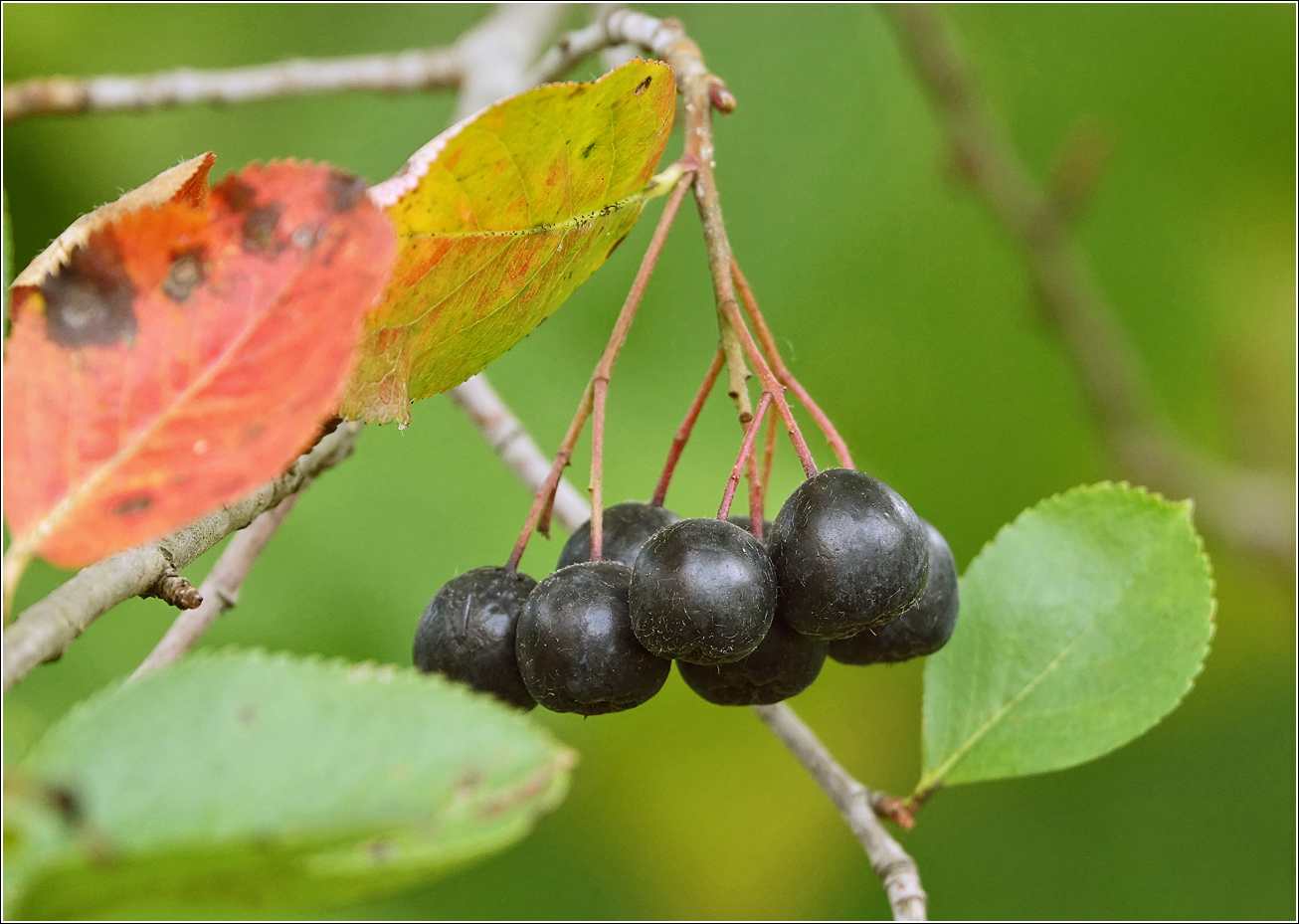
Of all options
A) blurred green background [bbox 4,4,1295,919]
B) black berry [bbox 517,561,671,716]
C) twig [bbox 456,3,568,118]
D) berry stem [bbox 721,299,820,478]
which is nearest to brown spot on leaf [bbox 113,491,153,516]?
black berry [bbox 517,561,671,716]

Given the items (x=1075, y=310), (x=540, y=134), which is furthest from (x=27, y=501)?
(x=1075, y=310)

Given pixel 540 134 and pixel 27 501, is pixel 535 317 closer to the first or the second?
pixel 540 134

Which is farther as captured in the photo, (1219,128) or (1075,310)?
(1219,128)

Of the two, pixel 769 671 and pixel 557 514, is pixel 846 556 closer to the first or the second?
pixel 769 671

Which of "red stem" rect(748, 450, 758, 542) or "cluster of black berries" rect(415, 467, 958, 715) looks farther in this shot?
"red stem" rect(748, 450, 758, 542)

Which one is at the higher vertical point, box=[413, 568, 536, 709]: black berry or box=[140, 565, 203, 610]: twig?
box=[140, 565, 203, 610]: twig

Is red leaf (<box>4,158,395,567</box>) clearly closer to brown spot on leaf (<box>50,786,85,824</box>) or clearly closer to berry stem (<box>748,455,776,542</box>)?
brown spot on leaf (<box>50,786,85,824</box>)
